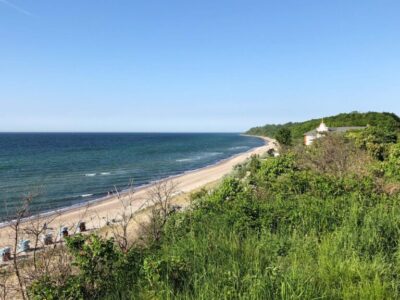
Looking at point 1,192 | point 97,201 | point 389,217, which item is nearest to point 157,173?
point 97,201

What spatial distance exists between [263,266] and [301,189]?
17.0ft

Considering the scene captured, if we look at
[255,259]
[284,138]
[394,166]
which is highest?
[284,138]

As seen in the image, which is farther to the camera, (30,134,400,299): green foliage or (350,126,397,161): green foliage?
(350,126,397,161): green foliage

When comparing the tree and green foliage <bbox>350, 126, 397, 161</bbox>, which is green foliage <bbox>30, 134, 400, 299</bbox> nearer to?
green foliage <bbox>350, 126, 397, 161</bbox>

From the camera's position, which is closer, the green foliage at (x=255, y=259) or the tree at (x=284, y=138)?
the green foliage at (x=255, y=259)

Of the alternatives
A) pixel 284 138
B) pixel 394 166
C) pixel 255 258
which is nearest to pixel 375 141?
pixel 394 166

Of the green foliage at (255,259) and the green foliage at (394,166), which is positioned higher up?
the green foliage at (394,166)

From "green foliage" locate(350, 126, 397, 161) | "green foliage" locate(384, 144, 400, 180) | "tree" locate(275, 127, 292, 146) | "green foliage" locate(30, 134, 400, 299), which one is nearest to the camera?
"green foliage" locate(30, 134, 400, 299)

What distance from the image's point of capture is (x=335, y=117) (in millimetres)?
86250

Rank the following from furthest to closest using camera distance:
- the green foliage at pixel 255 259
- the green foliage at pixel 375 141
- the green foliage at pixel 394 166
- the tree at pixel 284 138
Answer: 1. the tree at pixel 284 138
2. the green foliage at pixel 375 141
3. the green foliage at pixel 394 166
4. the green foliage at pixel 255 259

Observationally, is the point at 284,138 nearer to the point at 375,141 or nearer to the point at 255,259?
the point at 375,141

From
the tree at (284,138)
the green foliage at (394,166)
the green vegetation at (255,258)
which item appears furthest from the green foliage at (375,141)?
the tree at (284,138)

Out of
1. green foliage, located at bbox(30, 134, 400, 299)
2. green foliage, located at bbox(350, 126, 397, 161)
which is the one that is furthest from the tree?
green foliage, located at bbox(30, 134, 400, 299)

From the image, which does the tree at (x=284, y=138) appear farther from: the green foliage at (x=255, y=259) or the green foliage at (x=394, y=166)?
the green foliage at (x=255, y=259)
